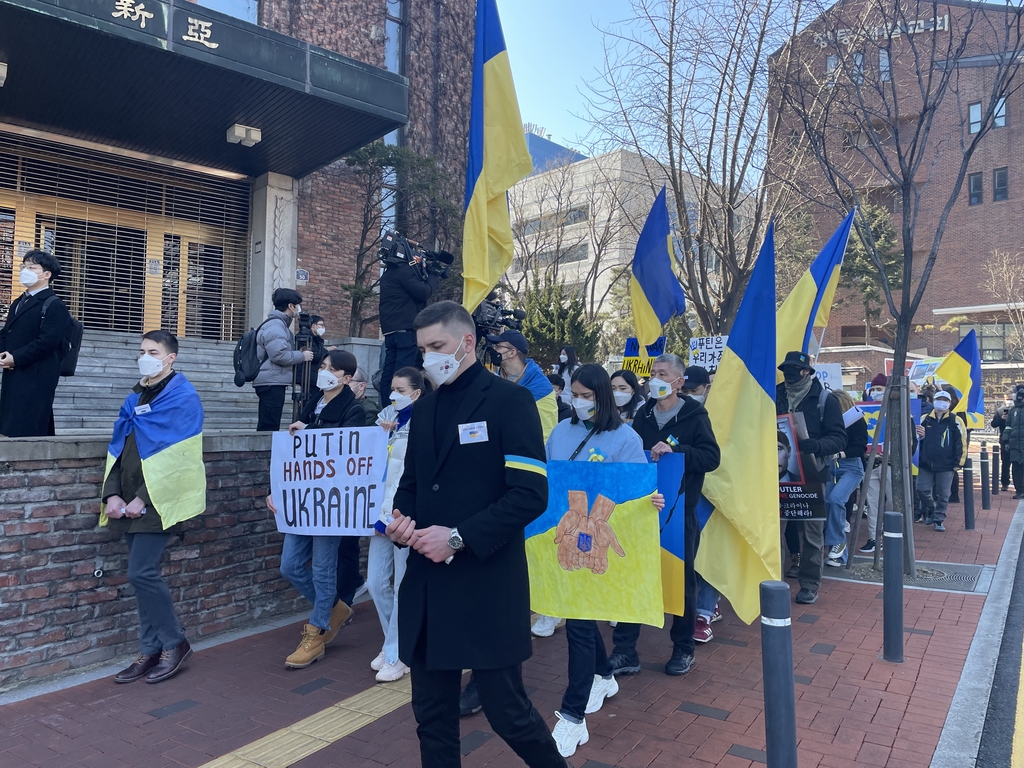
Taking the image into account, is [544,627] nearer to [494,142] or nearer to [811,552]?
[811,552]

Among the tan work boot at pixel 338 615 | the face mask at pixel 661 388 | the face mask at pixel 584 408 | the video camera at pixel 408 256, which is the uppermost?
the video camera at pixel 408 256

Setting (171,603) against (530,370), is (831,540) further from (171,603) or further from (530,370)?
(171,603)

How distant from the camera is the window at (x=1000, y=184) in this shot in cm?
3950

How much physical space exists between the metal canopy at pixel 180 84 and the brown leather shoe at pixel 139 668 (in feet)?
25.6

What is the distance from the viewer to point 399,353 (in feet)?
22.1

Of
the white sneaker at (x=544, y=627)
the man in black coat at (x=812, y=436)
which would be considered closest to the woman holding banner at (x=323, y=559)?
the white sneaker at (x=544, y=627)

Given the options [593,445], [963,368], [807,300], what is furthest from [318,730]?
[963,368]

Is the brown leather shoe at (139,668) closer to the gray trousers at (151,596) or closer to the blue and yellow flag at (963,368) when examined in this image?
the gray trousers at (151,596)

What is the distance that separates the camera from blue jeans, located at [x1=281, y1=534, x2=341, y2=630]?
16.9 ft

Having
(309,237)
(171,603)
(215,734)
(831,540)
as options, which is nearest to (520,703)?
(215,734)

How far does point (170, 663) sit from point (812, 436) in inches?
212

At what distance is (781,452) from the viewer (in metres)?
6.64

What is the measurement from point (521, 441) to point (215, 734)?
266 cm

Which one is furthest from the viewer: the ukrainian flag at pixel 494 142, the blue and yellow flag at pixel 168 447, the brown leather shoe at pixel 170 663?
the ukrainian flag at pixel 494 142
